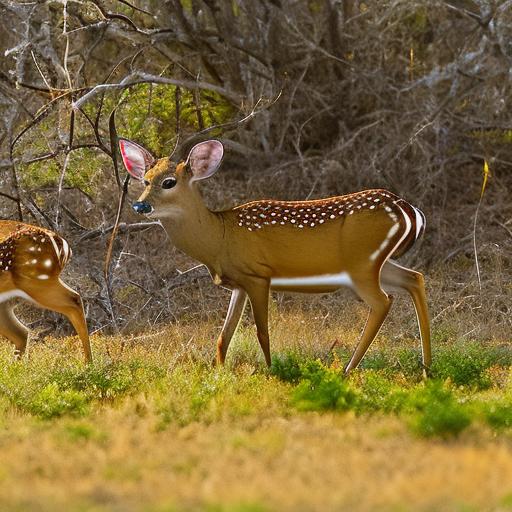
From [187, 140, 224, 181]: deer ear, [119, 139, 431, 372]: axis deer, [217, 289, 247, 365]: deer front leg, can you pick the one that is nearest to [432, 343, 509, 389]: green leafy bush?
[119, 139, 431, 372]: axis deer

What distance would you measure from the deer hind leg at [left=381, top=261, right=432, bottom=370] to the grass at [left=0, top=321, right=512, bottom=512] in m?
0.22

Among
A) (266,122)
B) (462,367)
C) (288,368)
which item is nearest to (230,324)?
(288,368)

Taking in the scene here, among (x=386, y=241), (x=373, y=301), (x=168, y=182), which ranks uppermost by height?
(x=168, y=182)

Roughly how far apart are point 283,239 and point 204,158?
77cm

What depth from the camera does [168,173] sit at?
25.2 feet

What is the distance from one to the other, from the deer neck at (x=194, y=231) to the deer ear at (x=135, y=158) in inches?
15.1

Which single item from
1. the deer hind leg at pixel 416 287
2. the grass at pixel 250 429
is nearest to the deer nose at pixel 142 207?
the grass at pixel 250 429

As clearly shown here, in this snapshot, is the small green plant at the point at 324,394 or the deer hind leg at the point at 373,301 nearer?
the small green plant at the point at 324,394

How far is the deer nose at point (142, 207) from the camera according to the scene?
7.45 meters

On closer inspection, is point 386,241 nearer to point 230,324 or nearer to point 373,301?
point 373,301

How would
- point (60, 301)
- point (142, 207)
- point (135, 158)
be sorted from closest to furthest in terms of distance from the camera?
point (142, 207) → point (135, 158) → point (60, 301)

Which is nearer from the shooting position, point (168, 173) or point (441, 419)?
point (441, 419)

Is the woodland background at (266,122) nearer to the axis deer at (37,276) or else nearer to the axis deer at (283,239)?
the axis deer at (37,276)

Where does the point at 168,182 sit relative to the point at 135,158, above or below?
below
